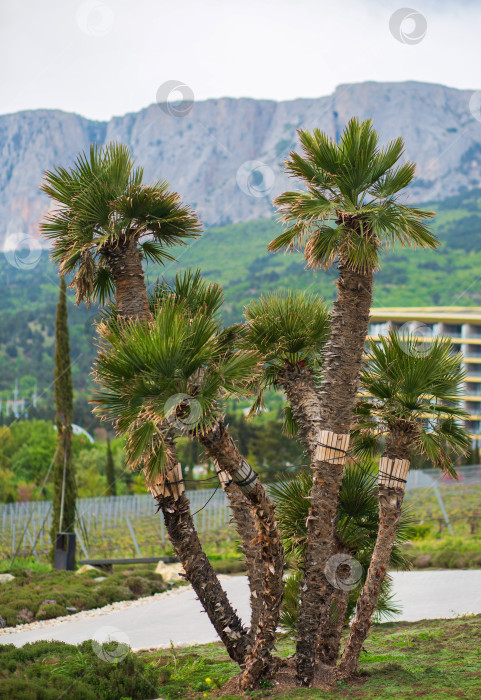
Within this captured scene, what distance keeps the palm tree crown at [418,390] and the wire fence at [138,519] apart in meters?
14.0

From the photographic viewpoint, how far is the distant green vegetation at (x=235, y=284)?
312 feet

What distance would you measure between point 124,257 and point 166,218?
594mm

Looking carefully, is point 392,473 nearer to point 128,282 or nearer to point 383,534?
point 383,534

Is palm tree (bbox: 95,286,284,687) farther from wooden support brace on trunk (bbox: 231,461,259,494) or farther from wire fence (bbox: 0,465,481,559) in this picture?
wire fence (bbox: 0,465,481,559)

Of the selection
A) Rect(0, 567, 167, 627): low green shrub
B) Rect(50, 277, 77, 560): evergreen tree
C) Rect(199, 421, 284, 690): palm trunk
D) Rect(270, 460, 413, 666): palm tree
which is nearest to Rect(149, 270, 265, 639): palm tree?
Rect(199, 421, 284, 690): palm trunk

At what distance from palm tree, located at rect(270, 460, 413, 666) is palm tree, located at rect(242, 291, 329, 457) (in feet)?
1.65

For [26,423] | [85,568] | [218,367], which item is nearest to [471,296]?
[26,423]

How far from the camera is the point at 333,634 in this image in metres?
7.51

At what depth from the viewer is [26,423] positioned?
68.4 metres

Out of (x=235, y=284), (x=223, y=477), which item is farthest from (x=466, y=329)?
(x=223, y=477)

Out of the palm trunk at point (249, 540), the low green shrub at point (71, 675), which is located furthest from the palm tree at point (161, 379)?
the low green shrub at point (71, 675)

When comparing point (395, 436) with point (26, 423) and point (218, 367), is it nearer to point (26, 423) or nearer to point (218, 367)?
point (218, 367)

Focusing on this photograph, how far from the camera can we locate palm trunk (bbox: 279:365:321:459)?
7.87m

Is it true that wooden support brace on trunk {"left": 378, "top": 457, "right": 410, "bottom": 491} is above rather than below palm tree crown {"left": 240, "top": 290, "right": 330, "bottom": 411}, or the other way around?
below
